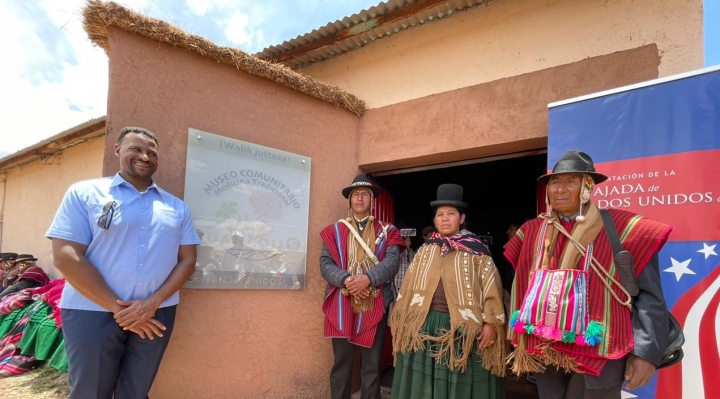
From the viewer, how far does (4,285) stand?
6246 millimetres

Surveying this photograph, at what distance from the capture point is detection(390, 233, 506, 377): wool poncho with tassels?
274 cm

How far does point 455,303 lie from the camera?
2814 mm

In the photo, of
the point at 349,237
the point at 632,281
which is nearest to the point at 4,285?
the point at 349,237

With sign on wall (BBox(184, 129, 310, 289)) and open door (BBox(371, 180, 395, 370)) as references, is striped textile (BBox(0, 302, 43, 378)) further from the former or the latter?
open door (BBox(371, 180, 395, 370))

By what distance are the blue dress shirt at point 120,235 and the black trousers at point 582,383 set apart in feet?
7.33

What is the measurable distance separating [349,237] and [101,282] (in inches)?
75.0

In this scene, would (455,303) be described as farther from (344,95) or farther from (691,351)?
(344,95)

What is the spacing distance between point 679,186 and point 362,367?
103 inches

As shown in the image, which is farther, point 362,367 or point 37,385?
point 37,385

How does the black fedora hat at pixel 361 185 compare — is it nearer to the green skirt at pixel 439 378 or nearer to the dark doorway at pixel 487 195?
the dark doorway at pixel 487 195

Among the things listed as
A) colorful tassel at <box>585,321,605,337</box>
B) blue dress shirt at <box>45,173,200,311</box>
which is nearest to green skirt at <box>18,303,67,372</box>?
blue dress shirt at <box>45,173,200,311</box>

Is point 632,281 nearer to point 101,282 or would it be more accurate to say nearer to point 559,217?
point 559,217

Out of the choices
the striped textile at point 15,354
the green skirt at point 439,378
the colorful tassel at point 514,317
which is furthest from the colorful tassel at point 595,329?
the striped textile at point 15,354

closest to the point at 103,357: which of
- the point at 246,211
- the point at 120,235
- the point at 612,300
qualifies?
the point at 120,235
